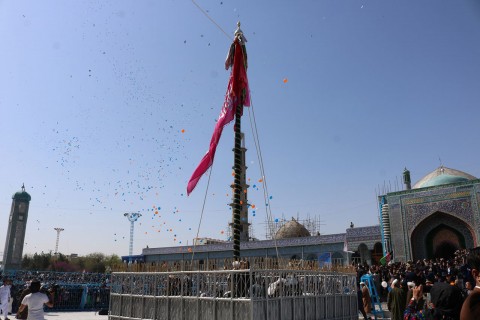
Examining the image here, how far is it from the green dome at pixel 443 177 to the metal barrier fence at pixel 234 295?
809 inches

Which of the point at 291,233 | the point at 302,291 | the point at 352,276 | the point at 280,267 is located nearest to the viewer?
the point at 280,267

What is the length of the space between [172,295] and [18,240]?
59766mm

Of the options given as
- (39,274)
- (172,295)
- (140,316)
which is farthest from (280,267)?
(39,274)

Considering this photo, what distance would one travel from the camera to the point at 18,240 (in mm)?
59281

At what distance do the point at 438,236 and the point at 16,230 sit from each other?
57.8 meters

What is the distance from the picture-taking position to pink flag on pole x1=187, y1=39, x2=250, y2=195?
470 inches

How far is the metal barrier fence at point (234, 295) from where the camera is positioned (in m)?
7.94

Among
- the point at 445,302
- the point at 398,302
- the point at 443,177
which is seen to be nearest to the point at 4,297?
the point at 398,302

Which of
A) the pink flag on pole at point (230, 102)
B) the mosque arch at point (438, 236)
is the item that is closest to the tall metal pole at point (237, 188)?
the pink flag on pole at point (230, 102)

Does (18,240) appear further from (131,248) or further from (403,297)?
(403,297)

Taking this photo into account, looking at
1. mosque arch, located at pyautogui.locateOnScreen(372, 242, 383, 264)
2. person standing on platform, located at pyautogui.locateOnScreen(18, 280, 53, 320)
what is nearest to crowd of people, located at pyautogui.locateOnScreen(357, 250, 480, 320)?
person standing on platform, located at pyautogui.locateOnScreen(18, 280, 53, 320)

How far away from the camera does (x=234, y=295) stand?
8031 millimetres

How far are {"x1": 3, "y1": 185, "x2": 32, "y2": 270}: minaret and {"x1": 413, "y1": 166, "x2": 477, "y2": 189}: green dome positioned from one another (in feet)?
184

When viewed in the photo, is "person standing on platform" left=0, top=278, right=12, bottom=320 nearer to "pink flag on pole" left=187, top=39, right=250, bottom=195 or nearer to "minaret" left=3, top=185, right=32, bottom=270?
"pink flag on pole" left=187, top=39, right=250, bottom=195
